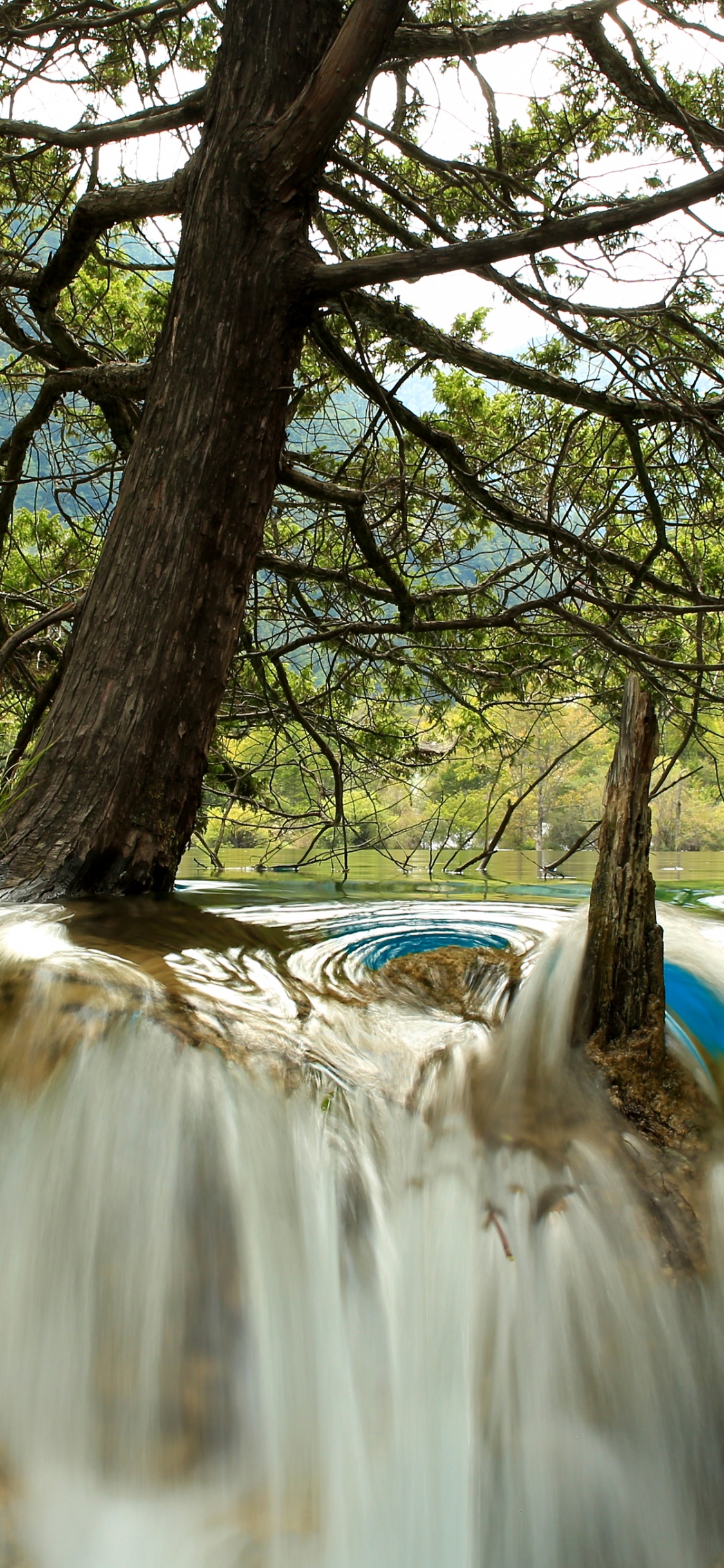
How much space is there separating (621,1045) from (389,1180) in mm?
612

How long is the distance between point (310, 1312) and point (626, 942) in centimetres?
95

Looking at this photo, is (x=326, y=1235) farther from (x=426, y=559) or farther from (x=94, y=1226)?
(x=426, y=559)

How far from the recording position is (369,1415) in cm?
150

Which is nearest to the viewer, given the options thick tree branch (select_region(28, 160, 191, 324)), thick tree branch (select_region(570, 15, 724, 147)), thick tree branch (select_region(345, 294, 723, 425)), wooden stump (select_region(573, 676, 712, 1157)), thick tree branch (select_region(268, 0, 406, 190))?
wooden stump (select_region(573, 676, 712, 1157))

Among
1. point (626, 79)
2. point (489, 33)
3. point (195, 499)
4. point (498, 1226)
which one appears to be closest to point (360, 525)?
point (195, 499)

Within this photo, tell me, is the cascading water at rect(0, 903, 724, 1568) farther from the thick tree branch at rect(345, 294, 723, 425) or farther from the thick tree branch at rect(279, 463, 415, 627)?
the thick tree branch at rect(279, 463, 415, 627)

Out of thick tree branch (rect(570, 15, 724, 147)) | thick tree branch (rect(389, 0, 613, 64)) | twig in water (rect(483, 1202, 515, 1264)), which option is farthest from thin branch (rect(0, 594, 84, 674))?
thick tree branch (rect(570, 15, 724, 147))

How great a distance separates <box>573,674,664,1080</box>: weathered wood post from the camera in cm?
202

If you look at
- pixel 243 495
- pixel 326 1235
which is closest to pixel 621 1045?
pixel 326 1235

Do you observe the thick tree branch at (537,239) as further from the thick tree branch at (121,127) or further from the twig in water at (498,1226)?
the twig in water at (498,1226)

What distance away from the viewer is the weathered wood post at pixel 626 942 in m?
2.02

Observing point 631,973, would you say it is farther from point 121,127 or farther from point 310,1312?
point 121,127

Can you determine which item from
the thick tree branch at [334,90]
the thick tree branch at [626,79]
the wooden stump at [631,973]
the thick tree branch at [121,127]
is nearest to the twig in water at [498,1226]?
the wooden stump at [631,973]

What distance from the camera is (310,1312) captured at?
1555 mm
